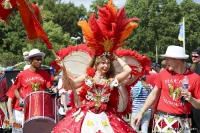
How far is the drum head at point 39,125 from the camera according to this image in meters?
8.04

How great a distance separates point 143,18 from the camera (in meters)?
66.0

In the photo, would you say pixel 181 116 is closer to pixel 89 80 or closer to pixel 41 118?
pixel 89 80

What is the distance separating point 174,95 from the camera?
21.6ft

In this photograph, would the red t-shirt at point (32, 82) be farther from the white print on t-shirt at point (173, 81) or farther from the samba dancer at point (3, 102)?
the white print on t-shirt at point (173, 81)

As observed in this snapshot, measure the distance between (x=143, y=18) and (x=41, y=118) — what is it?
2322 inches

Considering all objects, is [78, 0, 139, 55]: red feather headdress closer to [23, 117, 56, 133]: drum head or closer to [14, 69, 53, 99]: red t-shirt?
[23, 117, 56, 133]: drum head

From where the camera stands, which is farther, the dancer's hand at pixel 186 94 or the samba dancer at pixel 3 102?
the samba dancer at pixel 3 102

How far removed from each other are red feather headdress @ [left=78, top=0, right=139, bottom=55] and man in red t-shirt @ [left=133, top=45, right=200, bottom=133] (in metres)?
0.82

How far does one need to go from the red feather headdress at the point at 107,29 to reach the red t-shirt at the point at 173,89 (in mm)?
898

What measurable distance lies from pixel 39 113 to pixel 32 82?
93 cm

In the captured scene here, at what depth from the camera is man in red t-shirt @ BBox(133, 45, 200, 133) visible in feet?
21.3

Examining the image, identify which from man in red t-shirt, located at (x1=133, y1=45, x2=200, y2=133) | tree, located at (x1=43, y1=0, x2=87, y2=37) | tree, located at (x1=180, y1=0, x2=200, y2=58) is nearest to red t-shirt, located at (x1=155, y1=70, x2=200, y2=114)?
man in red t-shirt, located at (x1=133, y1=45, x2=200, y2=133)

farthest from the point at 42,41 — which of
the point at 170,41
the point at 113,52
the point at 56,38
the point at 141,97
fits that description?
the point at 170,41

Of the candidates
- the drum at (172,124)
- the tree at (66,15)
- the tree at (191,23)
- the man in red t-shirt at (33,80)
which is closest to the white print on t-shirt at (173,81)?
the drum at (172,124)
